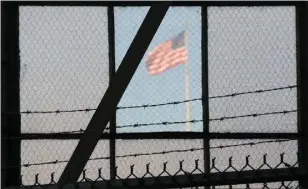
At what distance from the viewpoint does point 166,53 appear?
4.26m

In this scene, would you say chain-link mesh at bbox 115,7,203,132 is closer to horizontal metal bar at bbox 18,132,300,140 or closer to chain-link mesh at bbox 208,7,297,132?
horizontal metal bar at bbox 18,132,300,140

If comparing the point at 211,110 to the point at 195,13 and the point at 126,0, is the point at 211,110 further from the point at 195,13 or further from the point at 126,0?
the point at 126,0

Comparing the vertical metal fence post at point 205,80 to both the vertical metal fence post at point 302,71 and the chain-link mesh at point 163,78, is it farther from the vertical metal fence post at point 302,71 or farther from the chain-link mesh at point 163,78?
the vertical metal fence post at point 302,71

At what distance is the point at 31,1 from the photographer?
426 centimetres

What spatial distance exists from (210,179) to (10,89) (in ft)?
8.44

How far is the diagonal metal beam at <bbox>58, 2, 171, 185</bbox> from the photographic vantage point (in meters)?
3.33

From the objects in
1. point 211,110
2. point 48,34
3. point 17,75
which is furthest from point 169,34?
point 17,75

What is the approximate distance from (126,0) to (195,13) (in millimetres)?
663

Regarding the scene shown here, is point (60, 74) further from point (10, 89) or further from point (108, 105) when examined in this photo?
point (108, 105)

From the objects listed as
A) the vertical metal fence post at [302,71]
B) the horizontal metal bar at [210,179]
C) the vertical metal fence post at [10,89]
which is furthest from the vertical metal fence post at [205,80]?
the horizontal metal bar at [210,179]

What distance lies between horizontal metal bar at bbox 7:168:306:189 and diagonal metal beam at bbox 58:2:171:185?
Result: 3.23 ft

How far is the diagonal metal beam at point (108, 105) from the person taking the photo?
3328mm

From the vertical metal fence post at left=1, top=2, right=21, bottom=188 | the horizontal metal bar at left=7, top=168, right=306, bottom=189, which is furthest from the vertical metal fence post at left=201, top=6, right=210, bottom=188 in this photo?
the horizontal metal bar at left=7, top=168, right=306, bottom=189

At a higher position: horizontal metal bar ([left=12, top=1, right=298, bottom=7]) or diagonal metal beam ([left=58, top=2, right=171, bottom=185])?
horizontal metal bar ([left=12, top=1, right=298, bottom=7])
